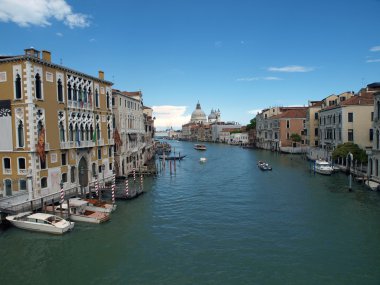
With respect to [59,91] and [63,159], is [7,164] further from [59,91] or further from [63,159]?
[59,91]

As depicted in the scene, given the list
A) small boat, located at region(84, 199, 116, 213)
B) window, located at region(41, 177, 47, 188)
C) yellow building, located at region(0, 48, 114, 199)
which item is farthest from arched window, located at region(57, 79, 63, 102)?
small boat, located at region(84, 199, 116, 213)

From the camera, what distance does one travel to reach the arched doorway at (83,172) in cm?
2734

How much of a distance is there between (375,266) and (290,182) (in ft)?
69.1

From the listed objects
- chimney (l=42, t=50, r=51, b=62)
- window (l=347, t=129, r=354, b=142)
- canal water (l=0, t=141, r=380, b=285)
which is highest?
chimney (l=42, t=50, r=51, b=62)

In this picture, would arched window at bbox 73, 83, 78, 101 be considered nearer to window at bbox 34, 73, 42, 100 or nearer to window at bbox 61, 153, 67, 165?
window at bbox 34, 73, 42, 100

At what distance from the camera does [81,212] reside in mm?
21797

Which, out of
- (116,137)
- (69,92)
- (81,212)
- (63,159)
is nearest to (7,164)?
(63,159)

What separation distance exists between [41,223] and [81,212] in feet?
10.6

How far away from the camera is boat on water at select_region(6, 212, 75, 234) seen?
1864 cm

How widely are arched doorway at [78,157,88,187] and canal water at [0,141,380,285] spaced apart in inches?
154

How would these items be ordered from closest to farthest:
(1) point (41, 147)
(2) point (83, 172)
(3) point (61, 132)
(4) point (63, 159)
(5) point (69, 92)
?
(1) point (41, 147) → (3) point (61, 132) → (4) point (63, 159) → (5) point (69, 92) → (2) point (83, 172)

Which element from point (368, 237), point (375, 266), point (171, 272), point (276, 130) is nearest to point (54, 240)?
point (171, 272)

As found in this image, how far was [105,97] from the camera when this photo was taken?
3112cm

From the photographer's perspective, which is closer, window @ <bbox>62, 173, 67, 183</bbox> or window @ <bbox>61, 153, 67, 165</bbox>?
window @ <bbox>61, 153, 67, 165</bbox>
